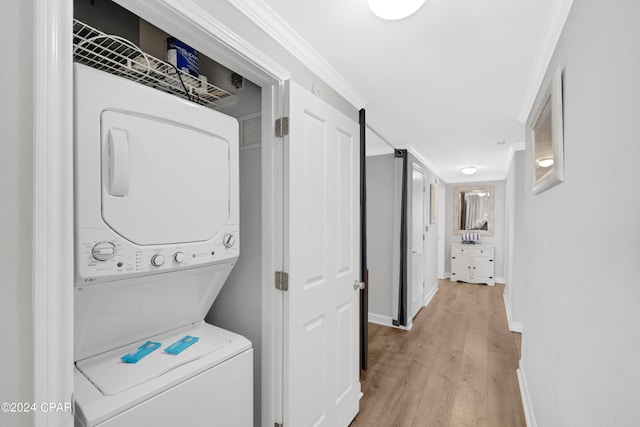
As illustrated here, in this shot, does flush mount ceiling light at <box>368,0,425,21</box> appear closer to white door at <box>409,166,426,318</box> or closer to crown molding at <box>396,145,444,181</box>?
crown molding at <box>396,145,444,181</box>

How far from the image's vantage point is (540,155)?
172 cm

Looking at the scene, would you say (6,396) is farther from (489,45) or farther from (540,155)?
(540,155)

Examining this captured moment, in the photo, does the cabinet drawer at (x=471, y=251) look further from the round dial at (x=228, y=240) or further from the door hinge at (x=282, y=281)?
the round dial at (x=228, y=240)

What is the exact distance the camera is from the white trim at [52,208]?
63cm

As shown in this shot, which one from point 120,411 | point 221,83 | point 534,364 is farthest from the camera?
point 534,364

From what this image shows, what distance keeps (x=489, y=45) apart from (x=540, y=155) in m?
0.70

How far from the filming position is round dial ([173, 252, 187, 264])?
3.56 ft

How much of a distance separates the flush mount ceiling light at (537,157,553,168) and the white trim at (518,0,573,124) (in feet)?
1.63

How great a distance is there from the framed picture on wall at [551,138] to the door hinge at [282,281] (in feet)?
4.14

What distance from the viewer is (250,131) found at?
1612 mm

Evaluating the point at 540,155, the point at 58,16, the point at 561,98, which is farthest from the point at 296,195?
the point at 540,155

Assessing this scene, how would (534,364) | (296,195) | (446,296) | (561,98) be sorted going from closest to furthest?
(561,98)
(296,195)
(534,364)
(446,296)

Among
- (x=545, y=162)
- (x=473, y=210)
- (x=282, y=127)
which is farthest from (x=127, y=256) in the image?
(x=473, y=210)

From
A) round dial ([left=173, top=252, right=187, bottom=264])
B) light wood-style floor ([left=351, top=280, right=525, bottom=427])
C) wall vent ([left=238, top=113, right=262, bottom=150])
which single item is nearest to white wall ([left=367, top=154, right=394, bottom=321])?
light wood-style floor ([left=351, top=280, right=525, bottom=427])
